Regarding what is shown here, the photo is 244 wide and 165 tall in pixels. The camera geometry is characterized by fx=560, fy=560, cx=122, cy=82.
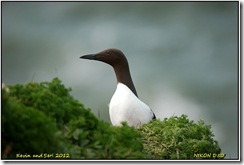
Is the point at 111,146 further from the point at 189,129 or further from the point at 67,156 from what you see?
the point at 189,129

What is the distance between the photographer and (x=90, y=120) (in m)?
5.63

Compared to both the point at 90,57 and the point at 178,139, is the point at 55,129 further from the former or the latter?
the point at 90,57

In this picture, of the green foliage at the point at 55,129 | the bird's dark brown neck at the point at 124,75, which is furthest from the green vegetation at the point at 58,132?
the bird's dark brown neck at the point at 124,75

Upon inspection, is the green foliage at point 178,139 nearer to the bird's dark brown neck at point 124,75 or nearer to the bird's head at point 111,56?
the bird's dark brown neck at point 124,75

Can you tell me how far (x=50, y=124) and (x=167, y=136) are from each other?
2216 millimetres

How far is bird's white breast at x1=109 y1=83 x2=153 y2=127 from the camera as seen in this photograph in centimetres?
828

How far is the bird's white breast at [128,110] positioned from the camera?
8.28 m

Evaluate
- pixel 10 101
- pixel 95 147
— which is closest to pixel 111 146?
pixel 95 147

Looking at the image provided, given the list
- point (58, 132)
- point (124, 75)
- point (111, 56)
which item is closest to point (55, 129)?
point (58, 132)

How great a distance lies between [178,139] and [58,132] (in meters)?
2.11

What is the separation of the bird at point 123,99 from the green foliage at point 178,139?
85 centimetres

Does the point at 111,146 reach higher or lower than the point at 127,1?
lower

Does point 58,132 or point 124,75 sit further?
point 124,75

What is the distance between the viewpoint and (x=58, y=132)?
512cm
